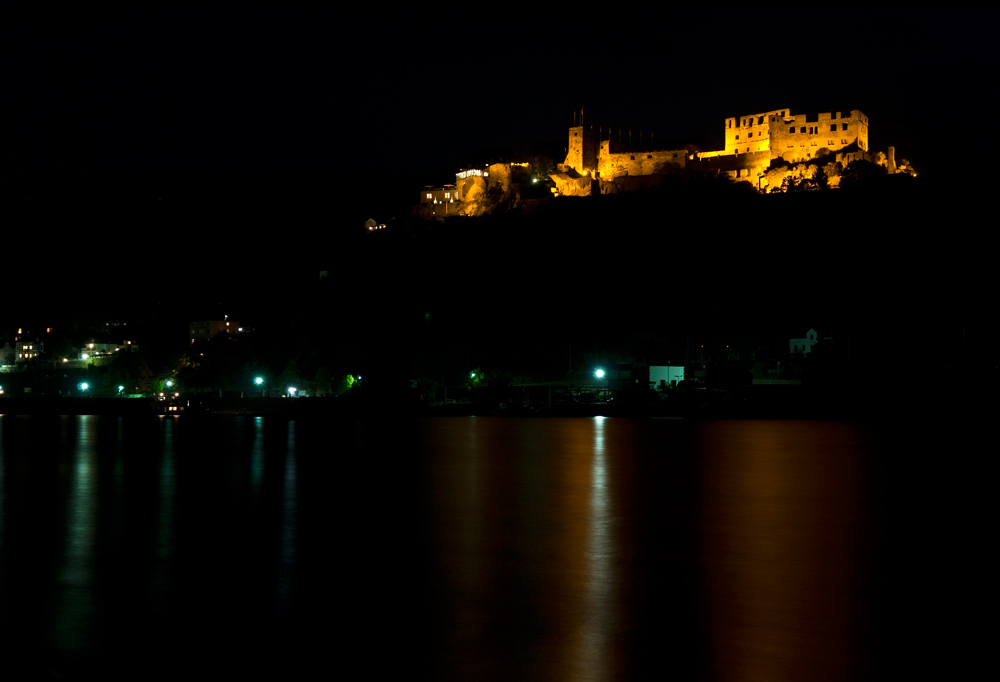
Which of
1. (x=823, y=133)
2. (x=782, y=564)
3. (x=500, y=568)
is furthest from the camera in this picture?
(x=823, y=133)

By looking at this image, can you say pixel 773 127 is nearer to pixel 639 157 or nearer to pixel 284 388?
pixel 639 157

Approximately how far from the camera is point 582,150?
4681 centimetres

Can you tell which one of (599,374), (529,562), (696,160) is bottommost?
(529,562)

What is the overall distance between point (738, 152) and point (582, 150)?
26.4 feet

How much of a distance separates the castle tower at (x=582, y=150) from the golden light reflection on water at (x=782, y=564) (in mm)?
32244

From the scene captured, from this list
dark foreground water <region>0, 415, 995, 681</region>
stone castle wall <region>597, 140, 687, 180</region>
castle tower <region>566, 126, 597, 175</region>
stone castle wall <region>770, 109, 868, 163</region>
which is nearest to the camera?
dark foreground water <region>0, 415, 995, 681</region>

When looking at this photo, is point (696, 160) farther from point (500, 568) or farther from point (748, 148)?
point (500, 568)

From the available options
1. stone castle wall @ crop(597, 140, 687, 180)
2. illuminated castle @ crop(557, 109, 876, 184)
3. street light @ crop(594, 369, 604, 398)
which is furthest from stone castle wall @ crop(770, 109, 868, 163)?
street light @ crop(594, 369, 604, 398)

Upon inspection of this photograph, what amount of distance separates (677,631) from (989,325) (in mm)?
34778

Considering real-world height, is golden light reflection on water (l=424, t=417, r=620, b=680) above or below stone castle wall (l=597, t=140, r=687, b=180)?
below

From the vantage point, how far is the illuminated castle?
1674 inches

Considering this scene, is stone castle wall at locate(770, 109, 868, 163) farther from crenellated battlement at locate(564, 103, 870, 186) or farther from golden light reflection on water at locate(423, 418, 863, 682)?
golden light reflection on water at locate(423, 418, 863, 682)

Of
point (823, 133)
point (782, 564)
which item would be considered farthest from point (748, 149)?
point (782, 564)

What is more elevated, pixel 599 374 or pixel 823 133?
pixel 823 133
